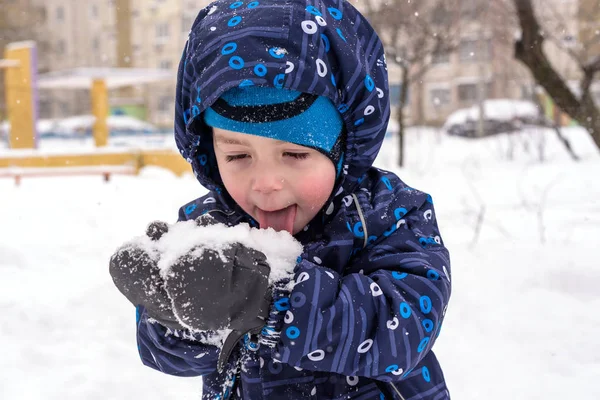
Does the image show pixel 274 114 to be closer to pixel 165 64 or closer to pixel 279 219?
pixel 279 219

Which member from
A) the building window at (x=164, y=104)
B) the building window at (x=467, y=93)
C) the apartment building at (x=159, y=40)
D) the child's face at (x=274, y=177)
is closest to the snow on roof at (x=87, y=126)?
the apartment building at (x=159, y=40)

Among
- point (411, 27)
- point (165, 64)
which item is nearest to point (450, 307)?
point (411, 27)

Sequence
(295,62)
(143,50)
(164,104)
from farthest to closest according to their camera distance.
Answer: (164,104)
(143,50)
(295,62)

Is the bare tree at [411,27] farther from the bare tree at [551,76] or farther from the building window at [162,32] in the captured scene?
the building window at [162,32]

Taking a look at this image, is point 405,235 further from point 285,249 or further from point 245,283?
point 245,283

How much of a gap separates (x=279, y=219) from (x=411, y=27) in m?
9.19

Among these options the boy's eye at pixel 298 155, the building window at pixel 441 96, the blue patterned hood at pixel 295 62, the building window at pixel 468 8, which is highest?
the building window at pixel 468 8

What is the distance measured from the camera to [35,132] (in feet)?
41.0

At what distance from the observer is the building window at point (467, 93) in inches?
1200

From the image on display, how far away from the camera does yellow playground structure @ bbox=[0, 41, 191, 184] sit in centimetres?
1013

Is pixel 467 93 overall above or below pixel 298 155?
above

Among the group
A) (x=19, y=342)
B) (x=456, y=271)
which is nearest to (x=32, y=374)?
(x=19, y=342)

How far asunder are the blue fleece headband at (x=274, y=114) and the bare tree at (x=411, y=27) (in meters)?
7.54

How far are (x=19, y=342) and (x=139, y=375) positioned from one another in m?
0.56
